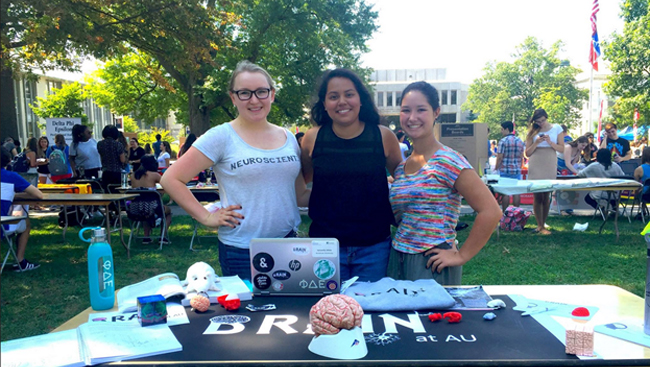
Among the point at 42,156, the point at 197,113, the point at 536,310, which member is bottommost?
the point at 536,310

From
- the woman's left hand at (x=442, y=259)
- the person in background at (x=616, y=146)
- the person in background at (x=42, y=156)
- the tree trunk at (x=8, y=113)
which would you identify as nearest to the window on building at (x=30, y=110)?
the tree trunk at (x=8, y=113)

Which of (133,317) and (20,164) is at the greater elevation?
(20,164)

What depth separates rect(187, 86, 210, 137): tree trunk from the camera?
55.4 feet

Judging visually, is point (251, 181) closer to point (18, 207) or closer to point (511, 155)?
point (18, 207)

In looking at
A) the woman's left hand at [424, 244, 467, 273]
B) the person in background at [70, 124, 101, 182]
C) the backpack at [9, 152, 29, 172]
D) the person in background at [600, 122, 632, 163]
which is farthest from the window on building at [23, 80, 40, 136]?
the woman's left hand at [424, 244, 467, 273]

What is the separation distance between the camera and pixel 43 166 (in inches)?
447

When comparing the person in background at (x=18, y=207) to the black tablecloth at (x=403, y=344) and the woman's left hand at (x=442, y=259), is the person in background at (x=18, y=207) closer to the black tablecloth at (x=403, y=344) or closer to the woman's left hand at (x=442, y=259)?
the black tablecloth at (x=403, y=344)

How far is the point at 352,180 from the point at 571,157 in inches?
403

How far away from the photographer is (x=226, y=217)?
2.17 metres

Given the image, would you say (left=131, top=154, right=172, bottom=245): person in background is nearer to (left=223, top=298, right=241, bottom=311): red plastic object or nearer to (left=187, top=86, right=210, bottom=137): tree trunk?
(left=223, top=298, right=241, bottom=311): red plastic object

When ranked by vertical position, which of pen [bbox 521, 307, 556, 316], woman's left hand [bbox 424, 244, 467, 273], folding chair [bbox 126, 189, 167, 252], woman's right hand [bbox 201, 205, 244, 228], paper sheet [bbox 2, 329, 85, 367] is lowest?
folding chair [bbox 126, 189, 167, 252]

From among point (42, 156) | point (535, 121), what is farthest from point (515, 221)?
point (42, 156)

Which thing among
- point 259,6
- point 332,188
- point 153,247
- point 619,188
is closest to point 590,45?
point 259,6

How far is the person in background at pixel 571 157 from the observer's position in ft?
32.5
